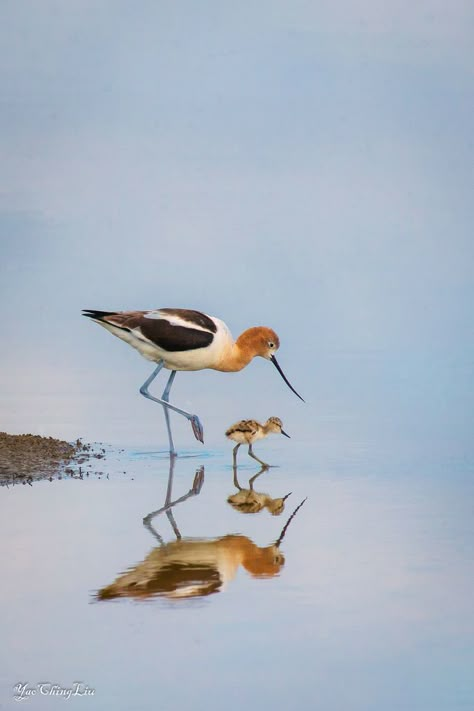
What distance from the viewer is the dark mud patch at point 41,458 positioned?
1124 centimetres

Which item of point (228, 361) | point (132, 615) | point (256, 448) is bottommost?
point (132, 615)

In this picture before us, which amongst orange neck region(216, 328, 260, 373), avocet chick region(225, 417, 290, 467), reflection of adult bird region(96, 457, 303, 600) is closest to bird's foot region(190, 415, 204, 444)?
avocet chick region(225, 417, 290, 467)

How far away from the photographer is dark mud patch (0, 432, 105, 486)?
11.2 meters

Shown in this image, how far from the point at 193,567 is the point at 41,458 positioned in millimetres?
4500

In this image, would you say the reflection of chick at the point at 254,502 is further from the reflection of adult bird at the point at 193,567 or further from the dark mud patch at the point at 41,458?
the dark mud patch at the point at 41,458

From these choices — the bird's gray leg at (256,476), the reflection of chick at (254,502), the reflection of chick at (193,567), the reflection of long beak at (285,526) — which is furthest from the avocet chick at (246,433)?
the reflection of chick at (193,567)

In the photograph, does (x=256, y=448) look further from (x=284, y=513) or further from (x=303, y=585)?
(x=303, y=585)

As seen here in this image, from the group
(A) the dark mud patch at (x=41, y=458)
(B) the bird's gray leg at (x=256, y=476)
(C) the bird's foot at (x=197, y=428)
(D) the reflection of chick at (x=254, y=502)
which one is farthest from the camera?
(C) the bird's foot at (x=197, y=428)

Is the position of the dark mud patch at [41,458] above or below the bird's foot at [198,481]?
above

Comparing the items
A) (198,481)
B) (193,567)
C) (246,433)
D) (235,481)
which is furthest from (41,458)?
(193,567)

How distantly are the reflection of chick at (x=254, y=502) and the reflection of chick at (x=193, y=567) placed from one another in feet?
3.50

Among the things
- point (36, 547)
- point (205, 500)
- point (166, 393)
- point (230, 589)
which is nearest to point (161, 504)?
point (205, 500)

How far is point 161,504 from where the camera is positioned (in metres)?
10.0

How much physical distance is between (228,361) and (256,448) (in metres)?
1.00
